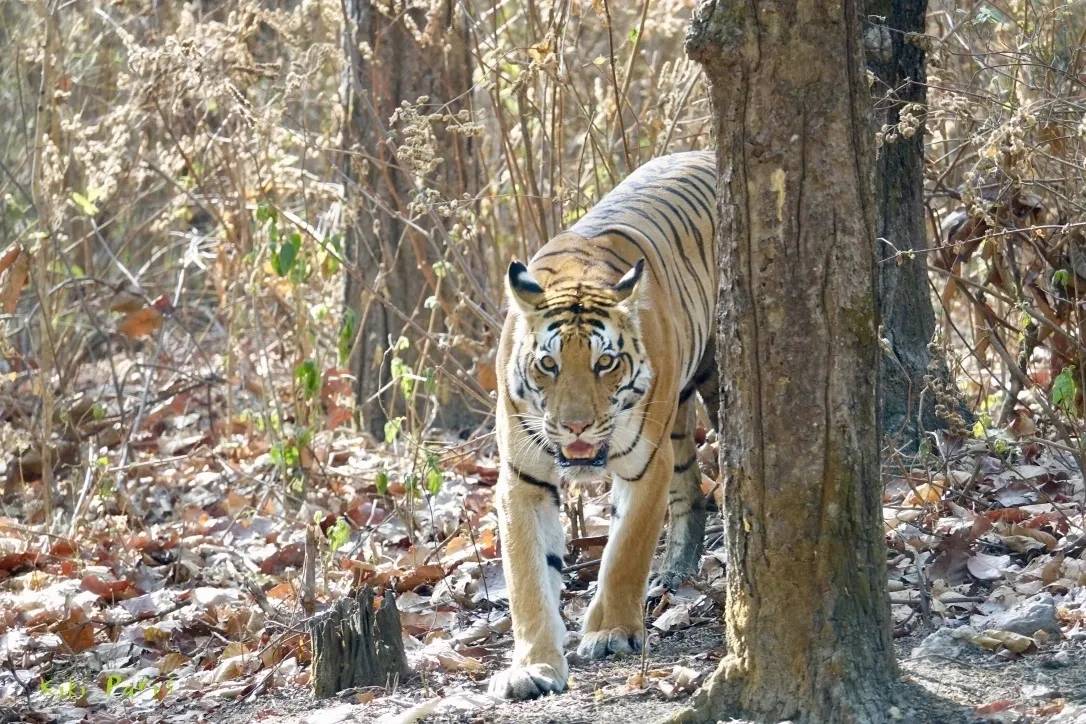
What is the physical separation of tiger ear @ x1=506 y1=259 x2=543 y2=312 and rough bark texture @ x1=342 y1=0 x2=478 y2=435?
2.53 meters

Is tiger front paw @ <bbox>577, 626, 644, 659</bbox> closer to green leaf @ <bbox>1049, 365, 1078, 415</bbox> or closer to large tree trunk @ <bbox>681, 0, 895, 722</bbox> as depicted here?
large tree trunk @ <bbox>681, 0, 895, 722</bbox>

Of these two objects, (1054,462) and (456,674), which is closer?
(456,674)

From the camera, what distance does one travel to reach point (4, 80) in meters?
10.5

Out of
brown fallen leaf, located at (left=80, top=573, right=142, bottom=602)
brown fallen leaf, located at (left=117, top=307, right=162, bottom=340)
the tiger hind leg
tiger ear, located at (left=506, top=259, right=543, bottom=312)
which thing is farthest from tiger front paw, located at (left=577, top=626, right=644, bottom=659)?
brown fallen leaf, located at (left=117, top=307, right=162, bottom=340)

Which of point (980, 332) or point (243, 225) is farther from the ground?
point (243, 225)

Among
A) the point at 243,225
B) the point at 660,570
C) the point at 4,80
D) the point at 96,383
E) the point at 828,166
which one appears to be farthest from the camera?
the point at 4,80

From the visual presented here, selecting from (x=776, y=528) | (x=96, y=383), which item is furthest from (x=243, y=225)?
(x=776, y=528)

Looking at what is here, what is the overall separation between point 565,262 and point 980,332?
1.66m

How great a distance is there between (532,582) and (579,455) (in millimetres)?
435

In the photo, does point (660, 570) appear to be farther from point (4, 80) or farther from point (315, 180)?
point (4, 80)

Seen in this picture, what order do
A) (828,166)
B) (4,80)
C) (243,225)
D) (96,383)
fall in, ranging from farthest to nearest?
(4,80)
(96,383)
(243,225)
(828,166)

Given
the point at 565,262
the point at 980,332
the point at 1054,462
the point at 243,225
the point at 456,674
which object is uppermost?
the point at 243,225

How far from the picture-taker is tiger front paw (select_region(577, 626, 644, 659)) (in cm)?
442

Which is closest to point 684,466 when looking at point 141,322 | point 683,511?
point 683,511
